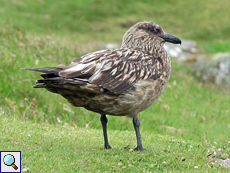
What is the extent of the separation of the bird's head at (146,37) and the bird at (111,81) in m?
0.33

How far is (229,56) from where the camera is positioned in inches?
580

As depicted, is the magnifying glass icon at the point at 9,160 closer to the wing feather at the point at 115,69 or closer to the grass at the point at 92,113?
the grass at the point at 92,113

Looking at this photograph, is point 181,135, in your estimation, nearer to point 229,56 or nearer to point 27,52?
point 27,52

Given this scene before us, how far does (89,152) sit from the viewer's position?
5.71m

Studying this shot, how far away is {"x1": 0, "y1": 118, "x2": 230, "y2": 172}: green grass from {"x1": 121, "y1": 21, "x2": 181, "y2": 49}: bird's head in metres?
1.78

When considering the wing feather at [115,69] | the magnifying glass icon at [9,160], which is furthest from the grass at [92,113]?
the wing feather at [115,69]

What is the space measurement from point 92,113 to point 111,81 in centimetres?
367

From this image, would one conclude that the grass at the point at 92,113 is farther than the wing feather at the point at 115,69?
Yes

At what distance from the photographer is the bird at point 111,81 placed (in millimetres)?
5367

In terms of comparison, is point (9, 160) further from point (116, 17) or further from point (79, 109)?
point (116, 17)

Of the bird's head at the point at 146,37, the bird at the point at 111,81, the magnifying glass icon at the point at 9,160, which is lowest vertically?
the magnifying glass icon at the point at 9,160

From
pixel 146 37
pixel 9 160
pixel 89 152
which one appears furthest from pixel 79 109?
pixel 9 160

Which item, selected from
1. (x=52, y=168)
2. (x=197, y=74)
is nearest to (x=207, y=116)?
(x=197, y=74)

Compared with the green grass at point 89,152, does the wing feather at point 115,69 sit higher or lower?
higher
